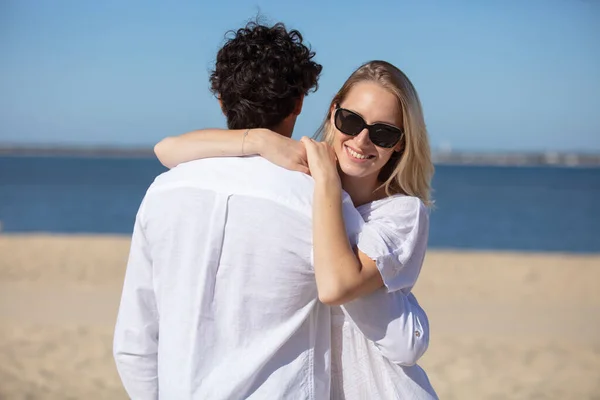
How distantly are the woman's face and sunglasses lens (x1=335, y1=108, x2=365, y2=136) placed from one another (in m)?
0.02

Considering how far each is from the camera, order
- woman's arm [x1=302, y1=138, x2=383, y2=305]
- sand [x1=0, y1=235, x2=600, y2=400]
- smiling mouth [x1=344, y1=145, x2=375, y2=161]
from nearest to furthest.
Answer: woman's arm [x1=302, y1=138, x2=383, y2=305] → smiling mouth [x1=344, y1=145, x2=375, y2=161] → sand [x1=0, y1=235, x2=600, y2=400]

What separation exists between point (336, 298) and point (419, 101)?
2.46 ft

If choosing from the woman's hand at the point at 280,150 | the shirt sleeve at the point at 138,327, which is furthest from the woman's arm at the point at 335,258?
the shirt sleeve at the point at 138,327

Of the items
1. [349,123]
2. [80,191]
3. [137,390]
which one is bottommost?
[80,191]

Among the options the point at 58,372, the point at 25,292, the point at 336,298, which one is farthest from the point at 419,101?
the point at 25,292

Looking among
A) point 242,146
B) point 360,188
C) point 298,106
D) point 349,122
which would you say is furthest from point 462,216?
point 242,146

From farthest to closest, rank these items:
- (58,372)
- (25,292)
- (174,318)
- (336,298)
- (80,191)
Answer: (80,191), (25,292), (58,372), (174,318), (336,298)

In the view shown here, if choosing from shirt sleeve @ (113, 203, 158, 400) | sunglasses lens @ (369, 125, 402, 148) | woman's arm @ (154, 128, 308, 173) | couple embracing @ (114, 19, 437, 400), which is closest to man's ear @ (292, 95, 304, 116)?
couple embracing @ (114, 19, 437, 400)

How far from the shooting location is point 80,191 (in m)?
59.3

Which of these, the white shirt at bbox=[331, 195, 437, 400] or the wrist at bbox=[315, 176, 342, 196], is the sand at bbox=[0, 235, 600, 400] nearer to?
the white shirt at bbox=[331, 195, 437, 400]

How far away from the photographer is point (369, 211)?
7.65 ft

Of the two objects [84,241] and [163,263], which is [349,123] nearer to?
[163,263]

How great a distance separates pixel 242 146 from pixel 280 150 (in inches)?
4.5

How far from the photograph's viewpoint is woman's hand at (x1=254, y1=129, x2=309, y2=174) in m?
2.14
